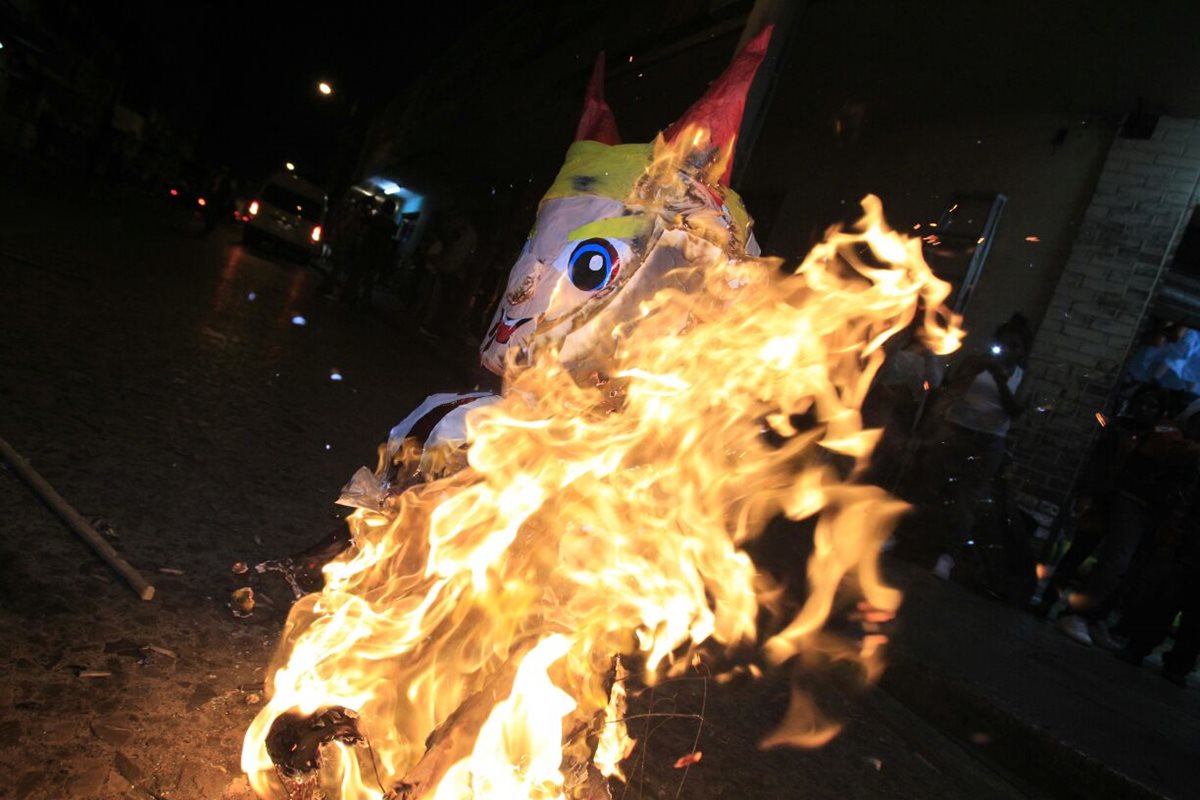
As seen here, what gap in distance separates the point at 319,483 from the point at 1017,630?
4.84 meters

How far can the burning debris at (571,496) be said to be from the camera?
5.68 ft

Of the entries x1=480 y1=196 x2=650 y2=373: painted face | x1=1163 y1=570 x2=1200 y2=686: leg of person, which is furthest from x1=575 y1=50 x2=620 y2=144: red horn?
x1=1163 y1=570 x2=1200 y2=686: leg of person

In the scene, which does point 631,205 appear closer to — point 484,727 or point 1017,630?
point 484,727

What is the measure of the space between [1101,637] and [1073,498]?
1434 mm

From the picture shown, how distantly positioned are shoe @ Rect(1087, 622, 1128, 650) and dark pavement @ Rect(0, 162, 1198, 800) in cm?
41

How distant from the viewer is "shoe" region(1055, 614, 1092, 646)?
586cm

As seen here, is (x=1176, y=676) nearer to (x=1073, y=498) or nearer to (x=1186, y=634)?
(x=1186, y=634)

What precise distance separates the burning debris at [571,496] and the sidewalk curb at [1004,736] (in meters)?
1.97

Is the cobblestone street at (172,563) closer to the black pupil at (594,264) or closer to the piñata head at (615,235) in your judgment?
the piñata head at (615,235)

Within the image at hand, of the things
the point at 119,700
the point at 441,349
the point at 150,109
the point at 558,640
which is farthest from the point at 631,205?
the point at 150,109

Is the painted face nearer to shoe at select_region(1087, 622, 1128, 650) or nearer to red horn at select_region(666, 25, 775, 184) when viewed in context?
red horn at select_region(666, 25, 775, 184)

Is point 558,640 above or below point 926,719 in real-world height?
above

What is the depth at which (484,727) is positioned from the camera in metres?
1.64

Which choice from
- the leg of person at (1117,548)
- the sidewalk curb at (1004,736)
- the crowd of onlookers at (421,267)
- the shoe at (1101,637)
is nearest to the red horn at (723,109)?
the sidewalk curb at (1004,736)
